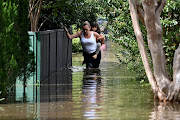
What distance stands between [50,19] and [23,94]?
39.4 feet

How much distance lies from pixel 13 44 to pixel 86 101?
2314 millimetres

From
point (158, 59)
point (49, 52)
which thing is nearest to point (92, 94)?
point (158, 59)

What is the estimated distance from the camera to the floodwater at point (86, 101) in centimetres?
958

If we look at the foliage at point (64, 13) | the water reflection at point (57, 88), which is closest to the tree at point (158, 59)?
the water reflection at point (57, 88)

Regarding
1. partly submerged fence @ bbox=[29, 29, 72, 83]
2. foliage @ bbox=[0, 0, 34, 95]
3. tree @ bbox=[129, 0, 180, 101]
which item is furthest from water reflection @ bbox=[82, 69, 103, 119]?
foliage @ bbox=[0, 0, 34, 95]

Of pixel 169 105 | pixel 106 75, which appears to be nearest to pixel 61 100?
pixel 169 105

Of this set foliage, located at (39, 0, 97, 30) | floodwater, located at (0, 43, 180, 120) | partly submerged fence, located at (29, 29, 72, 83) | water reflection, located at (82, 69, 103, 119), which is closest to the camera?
floodwater, located at (0, 43, 180, 120)

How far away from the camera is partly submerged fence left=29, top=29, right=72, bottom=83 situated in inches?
565

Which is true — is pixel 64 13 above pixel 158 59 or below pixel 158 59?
above

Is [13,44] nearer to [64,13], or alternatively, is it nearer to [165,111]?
[165,111]

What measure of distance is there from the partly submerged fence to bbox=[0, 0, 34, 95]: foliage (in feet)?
2.15

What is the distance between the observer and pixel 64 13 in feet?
Answer: 77.0

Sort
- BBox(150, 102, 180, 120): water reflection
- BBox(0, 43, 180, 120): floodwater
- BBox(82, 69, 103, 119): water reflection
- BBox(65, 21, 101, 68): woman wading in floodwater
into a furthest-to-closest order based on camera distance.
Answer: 1. BBox(65, 21, 101, 68): woman wading in floodwater
2. BBox(82, 69, 103, 119): water reflection
3. BBox(0, 43, 180, 120): floodwater
4. BBox(150, 102, 180, 120): water reflection

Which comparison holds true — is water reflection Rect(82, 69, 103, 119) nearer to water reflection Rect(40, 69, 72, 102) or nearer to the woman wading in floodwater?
water reflection Rect(40, 69, 72, 102)
